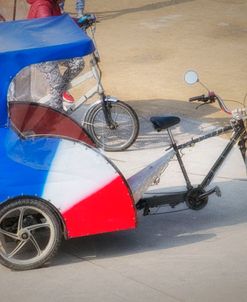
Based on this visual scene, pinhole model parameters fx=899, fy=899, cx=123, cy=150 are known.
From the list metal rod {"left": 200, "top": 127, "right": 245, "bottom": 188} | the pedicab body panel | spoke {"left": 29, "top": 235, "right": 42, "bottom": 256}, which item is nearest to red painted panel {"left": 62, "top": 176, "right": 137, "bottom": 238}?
the pedicab body panel

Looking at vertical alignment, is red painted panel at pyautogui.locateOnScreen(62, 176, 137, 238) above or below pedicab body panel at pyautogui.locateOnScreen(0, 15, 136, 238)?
below

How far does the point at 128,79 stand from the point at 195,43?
2604mm

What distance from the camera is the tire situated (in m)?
6.42

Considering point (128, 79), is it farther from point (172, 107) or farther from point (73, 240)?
point (73, 240)

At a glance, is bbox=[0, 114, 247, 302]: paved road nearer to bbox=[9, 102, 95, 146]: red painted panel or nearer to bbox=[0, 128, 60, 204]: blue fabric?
bbox=[0, 128, 60, 204]: blue fabric

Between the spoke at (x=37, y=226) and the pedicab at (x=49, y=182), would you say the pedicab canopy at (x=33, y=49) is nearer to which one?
the pedicab at (x=49, y=182)

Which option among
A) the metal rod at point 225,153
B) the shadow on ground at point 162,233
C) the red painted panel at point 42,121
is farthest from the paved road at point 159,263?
the red painted panel at point 42,121

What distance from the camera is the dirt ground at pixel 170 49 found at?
464 inches

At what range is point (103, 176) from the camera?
652 centimetres

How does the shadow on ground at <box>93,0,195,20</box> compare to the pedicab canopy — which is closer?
the pedicab canopy

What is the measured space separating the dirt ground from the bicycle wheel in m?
1.32

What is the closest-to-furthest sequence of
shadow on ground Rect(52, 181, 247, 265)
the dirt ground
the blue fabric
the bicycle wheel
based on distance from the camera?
the blue fabric → shadow on ground Rect(52, 181, 247, 265) → the bicycle wheel → the dirt ground

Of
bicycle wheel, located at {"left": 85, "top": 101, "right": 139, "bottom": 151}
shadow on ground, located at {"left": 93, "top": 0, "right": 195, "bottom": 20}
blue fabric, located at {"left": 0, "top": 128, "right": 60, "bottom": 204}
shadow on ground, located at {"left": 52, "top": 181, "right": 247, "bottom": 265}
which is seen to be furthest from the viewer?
shadow on ground, located at {"left": 93, "top": 0, "right": 195, "bottom": 20}

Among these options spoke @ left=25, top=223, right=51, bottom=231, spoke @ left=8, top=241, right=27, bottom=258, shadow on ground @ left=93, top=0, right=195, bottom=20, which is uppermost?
spoke @ left=25, top=223, right=51, bottom=231
